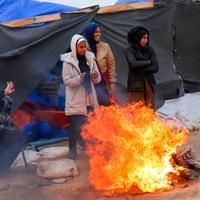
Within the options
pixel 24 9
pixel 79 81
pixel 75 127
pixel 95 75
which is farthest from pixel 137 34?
pixel 24 9

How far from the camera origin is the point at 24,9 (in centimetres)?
930

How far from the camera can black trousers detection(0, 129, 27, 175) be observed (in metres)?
6.60

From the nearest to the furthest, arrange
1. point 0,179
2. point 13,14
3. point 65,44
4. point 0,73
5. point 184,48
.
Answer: point 0,179 < point 0,73 < point 65,44 < point 13,14 < point 184,48

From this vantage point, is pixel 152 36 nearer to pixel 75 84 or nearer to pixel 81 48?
pixel 81 48

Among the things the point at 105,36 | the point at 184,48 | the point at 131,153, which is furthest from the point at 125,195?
the point at 184,48

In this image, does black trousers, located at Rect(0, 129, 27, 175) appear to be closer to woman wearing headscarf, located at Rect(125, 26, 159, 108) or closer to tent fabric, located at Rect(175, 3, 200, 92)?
Result: woman wearing headscarf, located at Rect(125, 26, 159, 108)

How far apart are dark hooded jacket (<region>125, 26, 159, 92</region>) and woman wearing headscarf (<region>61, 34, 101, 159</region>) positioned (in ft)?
1.70

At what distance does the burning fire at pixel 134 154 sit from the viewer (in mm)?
5707

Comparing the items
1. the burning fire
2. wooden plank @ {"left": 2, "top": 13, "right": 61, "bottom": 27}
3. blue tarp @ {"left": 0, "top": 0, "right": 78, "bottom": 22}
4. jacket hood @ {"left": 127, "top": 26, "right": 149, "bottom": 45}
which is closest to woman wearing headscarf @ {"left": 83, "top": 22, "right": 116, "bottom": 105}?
jacket hood @ {"left": 127, "top": 26, "right": 149, "bottom": 45}

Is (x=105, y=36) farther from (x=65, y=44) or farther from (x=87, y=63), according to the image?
(x=87, y=63)

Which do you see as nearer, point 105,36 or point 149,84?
point 149,84

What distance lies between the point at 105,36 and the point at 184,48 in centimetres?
278

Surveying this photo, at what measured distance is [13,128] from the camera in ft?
21.8

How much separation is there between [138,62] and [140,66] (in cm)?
7
